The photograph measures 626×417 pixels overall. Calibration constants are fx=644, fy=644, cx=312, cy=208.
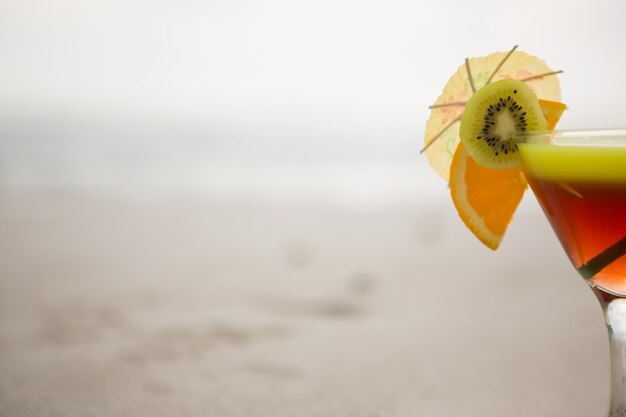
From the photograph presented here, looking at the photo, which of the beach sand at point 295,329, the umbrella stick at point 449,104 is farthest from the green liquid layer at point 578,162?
the beach sand at point 295,329

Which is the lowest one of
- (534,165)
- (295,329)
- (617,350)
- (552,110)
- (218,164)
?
(617,350)

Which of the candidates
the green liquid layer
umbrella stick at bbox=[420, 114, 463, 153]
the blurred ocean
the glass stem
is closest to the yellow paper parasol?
umbrella stick at bbox=[420, 114, 463, 153]

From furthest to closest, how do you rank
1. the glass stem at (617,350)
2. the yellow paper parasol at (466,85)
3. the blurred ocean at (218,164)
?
the blurred ocean at (218,164) < the yellow paper parasol at (466,85) < the glass stem at (617,350)

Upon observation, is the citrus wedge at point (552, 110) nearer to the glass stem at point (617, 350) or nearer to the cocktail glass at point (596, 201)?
the cocktail glass at point (596, 201)

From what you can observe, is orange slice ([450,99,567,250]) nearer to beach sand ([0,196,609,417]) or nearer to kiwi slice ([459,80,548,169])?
kiwi slice ([459,80,548,169])

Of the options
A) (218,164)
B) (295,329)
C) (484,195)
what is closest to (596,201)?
(484,195)

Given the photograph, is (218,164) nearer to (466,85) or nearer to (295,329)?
(295,329)
